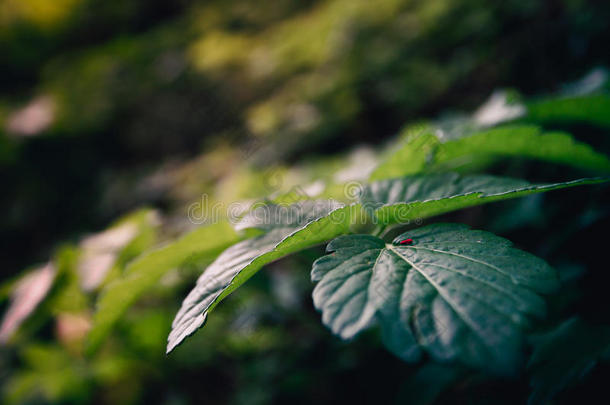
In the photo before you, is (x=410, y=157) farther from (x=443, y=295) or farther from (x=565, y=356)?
(x=565, y=356)

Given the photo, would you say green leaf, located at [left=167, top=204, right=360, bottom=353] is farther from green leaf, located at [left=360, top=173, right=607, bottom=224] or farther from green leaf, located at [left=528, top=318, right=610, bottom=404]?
green leaf, located at [left=528, top=318, right=610, bottom=404]

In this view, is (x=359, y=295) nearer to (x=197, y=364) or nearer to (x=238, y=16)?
(x=197, y=364)

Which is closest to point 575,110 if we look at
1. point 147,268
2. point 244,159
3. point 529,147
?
point 529,147

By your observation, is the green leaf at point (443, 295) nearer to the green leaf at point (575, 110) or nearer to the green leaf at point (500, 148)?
the green leaf at point (500, 148)

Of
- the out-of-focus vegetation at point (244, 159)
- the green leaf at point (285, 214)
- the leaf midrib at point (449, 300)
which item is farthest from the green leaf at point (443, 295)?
the out-of-focus vegetation at point (244, 159)

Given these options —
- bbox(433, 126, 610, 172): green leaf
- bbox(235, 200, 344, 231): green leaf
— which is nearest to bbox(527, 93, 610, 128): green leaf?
bbox(433, 126, 610, 172): green leaf

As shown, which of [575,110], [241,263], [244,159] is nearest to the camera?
[241,263]
